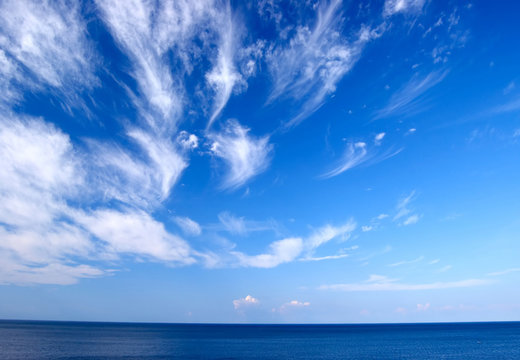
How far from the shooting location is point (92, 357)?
79438mm

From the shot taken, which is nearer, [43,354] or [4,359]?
[4,359]

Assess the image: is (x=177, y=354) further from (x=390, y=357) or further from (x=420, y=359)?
(x=420, y=359)

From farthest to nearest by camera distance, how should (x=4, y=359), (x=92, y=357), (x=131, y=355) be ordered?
Answer: 1. (x=131, y=355)
2. (x=92, y=357)
3. (x=4, y=359)

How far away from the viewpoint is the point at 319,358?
83.1m

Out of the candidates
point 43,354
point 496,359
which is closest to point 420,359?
point 496,359

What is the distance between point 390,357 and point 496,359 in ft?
94.2

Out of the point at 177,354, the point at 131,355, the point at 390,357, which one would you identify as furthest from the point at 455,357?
the point at 131,355

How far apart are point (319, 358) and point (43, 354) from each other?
74.1 m

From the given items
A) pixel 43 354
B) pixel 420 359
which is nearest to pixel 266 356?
pixel 420 359

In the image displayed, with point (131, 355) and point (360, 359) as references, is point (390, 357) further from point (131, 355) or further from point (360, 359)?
point (131, 355)

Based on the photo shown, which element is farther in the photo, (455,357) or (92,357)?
(455,357)

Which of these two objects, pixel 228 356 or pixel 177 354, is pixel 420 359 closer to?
pixel 228 356

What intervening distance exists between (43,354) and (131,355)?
22.7 meters

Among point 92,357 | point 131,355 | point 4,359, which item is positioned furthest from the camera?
point 131,355
